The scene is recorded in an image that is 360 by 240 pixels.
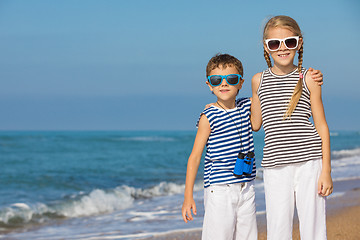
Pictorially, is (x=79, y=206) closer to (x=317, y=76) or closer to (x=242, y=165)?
(x=242, y=165)

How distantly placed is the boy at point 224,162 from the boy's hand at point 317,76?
0.44m

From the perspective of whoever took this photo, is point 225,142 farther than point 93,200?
No

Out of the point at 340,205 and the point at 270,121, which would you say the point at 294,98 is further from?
the point at 340,205

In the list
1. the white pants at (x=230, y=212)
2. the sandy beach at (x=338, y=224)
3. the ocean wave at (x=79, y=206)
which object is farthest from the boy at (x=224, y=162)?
the ocean wave at (x=79, y=206)

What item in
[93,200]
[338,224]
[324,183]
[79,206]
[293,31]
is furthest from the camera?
[93,200]

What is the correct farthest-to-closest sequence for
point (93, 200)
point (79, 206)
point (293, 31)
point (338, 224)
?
point (93, 200) < point (79, 206) < point (338, 224) < point (293, 31)

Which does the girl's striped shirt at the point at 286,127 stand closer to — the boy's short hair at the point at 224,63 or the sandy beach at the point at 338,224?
the boy's short hair at the point at 224,63

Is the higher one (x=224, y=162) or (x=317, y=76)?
(x=317, y=76)

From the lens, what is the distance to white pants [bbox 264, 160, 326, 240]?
2.90 meters

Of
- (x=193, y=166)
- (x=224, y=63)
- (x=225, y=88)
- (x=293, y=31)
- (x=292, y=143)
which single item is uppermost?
(x=293, y=31)

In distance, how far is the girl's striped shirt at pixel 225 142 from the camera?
2.96 meters

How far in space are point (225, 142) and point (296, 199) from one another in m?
0.56

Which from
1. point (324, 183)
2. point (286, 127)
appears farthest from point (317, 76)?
point (324, 183)

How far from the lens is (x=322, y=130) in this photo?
2900 mm
